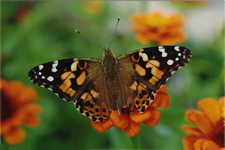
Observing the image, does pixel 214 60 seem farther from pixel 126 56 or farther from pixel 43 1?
pixel 43 1

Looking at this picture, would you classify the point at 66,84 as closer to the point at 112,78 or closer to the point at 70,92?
the point at 70,92

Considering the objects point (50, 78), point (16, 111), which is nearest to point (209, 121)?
point (50, 78)

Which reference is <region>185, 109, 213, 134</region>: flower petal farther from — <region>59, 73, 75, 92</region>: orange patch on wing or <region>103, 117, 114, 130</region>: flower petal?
<region>59, 73, 75, 92</region>: orange patch on wing

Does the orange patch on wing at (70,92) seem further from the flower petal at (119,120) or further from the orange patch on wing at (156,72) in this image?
the orange patch on wing at (156,72)

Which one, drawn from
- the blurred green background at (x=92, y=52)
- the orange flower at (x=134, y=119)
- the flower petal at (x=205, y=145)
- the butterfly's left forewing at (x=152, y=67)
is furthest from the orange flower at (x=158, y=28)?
the flower petal at (x=205, y=145)

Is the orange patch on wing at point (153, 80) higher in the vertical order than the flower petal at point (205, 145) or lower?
higher

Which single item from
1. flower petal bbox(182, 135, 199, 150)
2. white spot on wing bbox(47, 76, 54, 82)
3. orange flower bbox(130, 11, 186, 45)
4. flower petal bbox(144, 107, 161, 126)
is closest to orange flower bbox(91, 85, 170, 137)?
flower petal bbox(144, 107, 161, 126)

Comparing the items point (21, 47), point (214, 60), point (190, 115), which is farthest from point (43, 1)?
point (190, 115)
